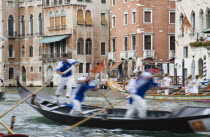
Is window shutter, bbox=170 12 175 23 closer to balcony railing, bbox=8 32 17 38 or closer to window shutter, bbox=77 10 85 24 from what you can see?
window shutter, bbox=77 10 85 24

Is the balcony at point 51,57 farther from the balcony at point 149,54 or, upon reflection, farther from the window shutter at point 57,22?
the balcony at point 149,54

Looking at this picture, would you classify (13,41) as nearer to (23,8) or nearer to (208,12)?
(23,8)

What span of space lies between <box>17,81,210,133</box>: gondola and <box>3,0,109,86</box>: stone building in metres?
30.9

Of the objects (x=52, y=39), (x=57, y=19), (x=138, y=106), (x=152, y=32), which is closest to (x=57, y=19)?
(x=57, y=19)

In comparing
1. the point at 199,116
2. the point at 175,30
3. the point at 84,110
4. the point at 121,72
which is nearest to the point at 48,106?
the point at 84,110

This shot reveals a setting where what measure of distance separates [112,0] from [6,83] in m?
12.5

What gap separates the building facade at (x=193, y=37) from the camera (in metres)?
35.1

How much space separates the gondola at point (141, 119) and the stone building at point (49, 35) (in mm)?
30888

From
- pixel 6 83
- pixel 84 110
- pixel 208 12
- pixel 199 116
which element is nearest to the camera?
pixel 199 116

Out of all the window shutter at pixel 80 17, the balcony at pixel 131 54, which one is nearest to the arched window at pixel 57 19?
the window shutter at pixel 80 17

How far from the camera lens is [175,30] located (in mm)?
A: 40156

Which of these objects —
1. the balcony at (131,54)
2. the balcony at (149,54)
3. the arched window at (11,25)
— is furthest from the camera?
the arched window at (11,25)

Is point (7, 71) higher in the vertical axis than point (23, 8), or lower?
lower

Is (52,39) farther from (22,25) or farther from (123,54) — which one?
(123,54)
